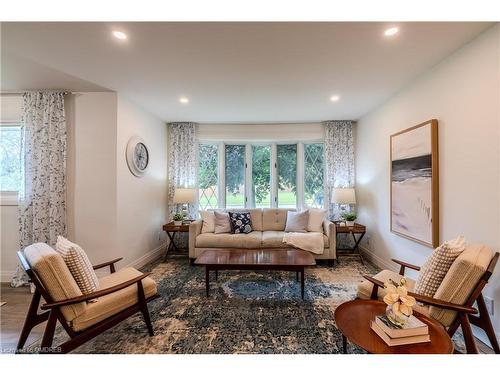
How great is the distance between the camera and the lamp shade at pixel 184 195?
13.5 feet

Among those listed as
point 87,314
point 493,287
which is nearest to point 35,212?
point 87,314

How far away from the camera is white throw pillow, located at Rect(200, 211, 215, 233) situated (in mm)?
3822

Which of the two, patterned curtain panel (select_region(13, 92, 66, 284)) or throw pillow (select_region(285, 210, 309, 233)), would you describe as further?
throw pillow (select_region(285, 210, 309, 233))

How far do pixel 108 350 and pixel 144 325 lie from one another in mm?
348

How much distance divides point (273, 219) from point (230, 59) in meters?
2.82

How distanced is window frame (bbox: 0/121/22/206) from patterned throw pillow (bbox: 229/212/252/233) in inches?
121

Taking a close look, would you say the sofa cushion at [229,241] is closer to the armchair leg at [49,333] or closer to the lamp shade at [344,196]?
the lamp shade at [344,196]

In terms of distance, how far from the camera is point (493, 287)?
175 cm

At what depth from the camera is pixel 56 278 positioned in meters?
1.47

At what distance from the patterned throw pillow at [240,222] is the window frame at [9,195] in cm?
307

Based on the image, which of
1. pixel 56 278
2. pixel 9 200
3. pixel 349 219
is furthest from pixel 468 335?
pixel 9 200

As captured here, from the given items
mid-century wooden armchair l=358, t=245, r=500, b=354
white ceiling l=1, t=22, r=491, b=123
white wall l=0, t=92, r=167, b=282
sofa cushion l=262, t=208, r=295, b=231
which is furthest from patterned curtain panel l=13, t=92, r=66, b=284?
mid-century wooden armchair l=358, t=245, r=500, b=354

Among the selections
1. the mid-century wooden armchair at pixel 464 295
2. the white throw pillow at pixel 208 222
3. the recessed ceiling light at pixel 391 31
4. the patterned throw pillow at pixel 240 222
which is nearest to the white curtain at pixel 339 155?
the patterned throw pillow at pixel 240 222

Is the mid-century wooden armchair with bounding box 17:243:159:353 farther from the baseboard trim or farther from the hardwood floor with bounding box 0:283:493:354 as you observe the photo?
the baseboard trim
